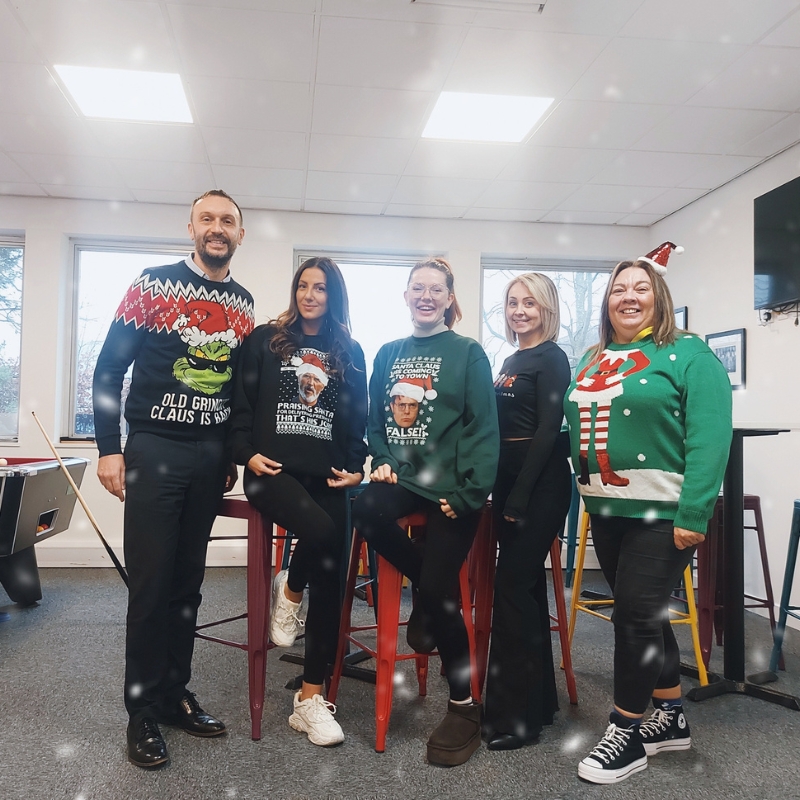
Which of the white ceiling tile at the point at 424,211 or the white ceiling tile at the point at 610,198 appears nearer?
the white ceiling tile at the point at 610,198

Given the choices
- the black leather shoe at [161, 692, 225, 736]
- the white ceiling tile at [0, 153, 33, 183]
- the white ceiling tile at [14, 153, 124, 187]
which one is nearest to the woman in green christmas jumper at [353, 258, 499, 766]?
the black leather shoe at [161, 692, 225, 736]

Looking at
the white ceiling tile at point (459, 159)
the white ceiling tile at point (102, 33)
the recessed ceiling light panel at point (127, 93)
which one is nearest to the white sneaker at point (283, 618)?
the white ceiling tile at point (102, 33)

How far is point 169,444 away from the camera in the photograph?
2023 mm

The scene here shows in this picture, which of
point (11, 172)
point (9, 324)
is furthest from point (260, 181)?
point (9, 324)

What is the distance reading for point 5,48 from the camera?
112 inches

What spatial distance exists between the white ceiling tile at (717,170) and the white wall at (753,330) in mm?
66

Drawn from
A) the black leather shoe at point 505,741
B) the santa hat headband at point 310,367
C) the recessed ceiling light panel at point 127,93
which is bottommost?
the black leather shoe at point 505,741

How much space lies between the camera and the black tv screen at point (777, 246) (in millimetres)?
3518

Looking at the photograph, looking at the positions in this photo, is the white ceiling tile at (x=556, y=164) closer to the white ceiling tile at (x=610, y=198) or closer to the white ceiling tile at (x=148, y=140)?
the white ceiling tile at (x=610, y=198)

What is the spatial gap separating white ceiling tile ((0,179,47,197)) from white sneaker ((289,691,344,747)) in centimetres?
400

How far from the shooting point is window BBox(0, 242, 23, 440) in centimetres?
483

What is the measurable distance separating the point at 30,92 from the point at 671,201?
154 inches

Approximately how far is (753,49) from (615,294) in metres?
1.56

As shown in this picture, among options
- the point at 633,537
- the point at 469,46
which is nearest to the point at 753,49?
the point at 469,46
